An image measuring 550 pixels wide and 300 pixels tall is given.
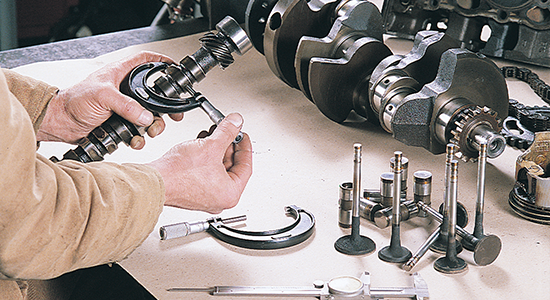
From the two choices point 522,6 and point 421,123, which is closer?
point 421,123

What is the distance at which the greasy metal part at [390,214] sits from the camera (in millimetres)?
1071

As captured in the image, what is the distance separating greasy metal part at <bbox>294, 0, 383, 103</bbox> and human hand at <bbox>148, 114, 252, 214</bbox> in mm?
522

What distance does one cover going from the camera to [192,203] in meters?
1.00

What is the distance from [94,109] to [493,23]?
1.26 meters

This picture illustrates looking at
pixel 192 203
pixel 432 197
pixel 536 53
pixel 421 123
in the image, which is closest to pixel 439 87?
pixel 421 123

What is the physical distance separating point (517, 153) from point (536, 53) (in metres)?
0.57

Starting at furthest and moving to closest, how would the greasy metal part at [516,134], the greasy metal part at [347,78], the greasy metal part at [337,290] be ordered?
the greasy metal part at [347,78], the greasy metal part at [516,134], the greasy metal part at [337,290]

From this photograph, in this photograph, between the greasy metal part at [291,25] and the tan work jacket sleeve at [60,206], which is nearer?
the tan work jacket sleeve at [60,206]

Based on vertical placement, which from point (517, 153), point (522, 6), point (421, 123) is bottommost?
point (517, 153)

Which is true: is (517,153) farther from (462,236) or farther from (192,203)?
(192,203)

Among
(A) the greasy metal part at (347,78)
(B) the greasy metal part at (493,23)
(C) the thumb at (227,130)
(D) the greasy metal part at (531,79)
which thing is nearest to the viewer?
(C) the thumb at (227,130)

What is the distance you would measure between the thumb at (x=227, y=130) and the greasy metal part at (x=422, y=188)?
1.11ft

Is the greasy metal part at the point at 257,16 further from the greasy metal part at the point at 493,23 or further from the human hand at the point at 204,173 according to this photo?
the human hand at the point at 204,173

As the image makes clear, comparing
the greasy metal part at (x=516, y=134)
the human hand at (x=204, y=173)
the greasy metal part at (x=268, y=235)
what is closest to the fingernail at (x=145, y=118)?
the human hand at (x=204, y=173)
